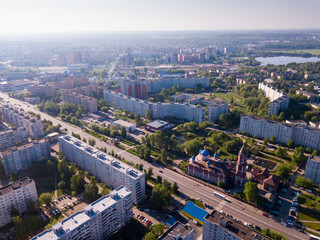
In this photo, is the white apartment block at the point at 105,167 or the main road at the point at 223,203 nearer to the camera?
the main road at the point at 223,203

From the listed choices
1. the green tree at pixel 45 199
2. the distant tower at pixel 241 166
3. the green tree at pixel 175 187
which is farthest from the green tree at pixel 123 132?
the distant tower at pixel 241 166

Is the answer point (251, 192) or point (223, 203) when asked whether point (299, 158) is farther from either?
point (223, 203)

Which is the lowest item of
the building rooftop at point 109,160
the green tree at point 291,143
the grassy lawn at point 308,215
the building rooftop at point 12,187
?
the grassy lawn at point 308,215

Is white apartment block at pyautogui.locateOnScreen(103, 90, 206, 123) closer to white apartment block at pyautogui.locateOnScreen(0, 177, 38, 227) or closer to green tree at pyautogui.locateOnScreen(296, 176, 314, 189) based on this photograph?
green tree at pyautogui.locateOnScreen(296, 176, 314, 189)

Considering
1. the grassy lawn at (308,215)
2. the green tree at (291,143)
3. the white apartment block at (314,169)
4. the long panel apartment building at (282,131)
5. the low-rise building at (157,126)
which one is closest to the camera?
the grassy lawn at (308,215)

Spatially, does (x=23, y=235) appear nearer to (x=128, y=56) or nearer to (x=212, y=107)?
(x=212, y=107)

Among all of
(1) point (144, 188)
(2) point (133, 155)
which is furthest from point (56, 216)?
(2) point (133, 155)

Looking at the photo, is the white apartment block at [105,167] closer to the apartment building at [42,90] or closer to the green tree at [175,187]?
the green tree at [175,187]
